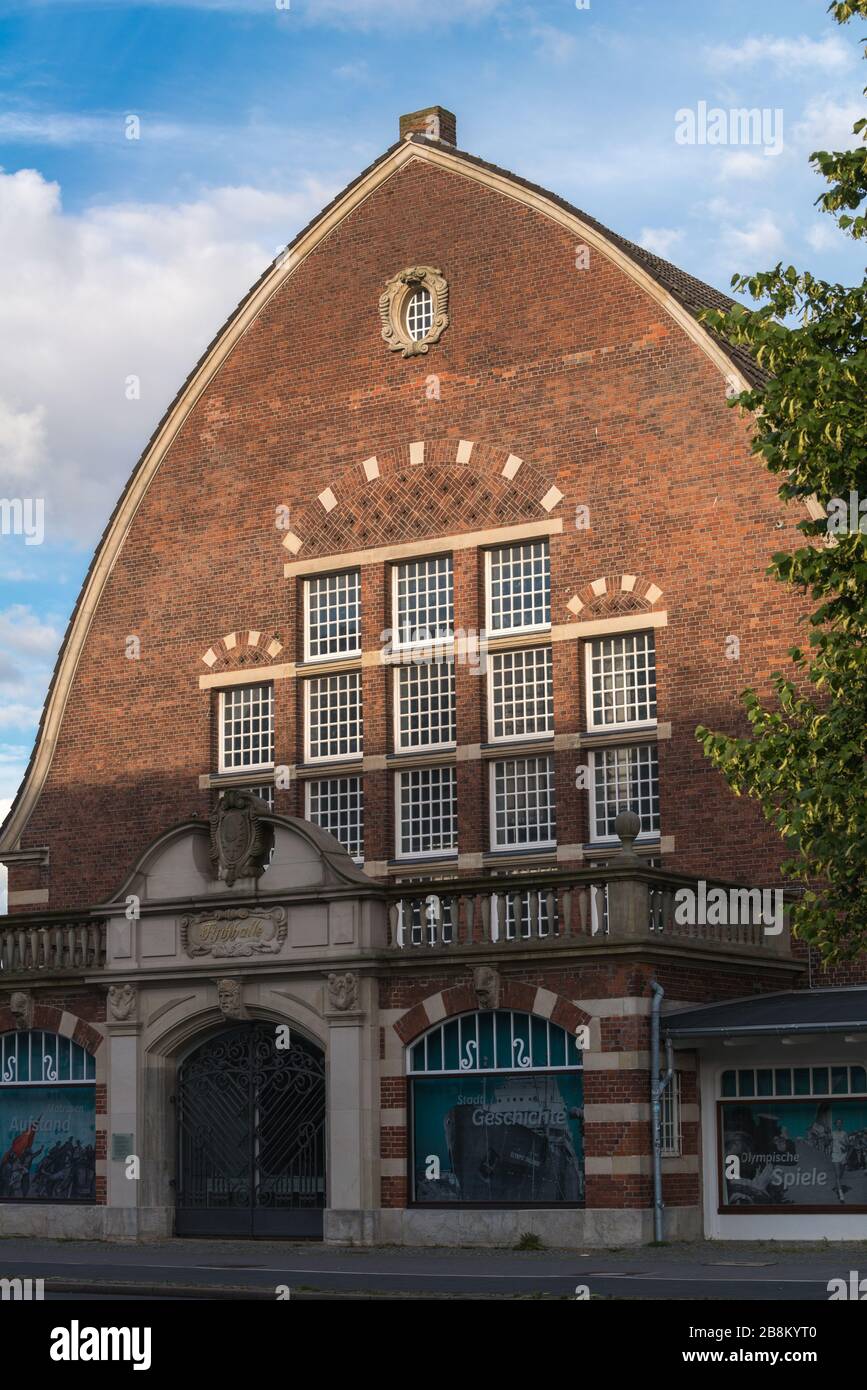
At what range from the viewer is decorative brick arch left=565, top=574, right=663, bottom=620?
107 feet

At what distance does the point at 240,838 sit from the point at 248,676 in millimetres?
6170

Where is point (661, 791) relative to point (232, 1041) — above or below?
above

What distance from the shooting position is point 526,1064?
2828cm

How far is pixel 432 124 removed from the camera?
37.7 metres

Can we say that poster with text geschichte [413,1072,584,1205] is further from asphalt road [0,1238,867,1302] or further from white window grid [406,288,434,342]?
white window grid [406,288,434,342]

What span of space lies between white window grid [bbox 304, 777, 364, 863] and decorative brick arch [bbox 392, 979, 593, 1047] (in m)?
5.94

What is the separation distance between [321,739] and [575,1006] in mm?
9126

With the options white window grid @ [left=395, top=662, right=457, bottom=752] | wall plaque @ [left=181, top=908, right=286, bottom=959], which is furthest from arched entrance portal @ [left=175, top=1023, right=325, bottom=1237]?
white window grid @ [left=395, top=662, right=457, bottom=752]

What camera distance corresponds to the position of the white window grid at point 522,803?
109 ft

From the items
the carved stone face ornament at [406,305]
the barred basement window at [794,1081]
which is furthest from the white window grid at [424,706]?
the barred basement window at [794,1081]

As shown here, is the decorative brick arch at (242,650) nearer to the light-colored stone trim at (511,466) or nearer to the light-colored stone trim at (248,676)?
the light-colored stone trim at (248,676)

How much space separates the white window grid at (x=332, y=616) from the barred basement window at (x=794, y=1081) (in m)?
10.1
